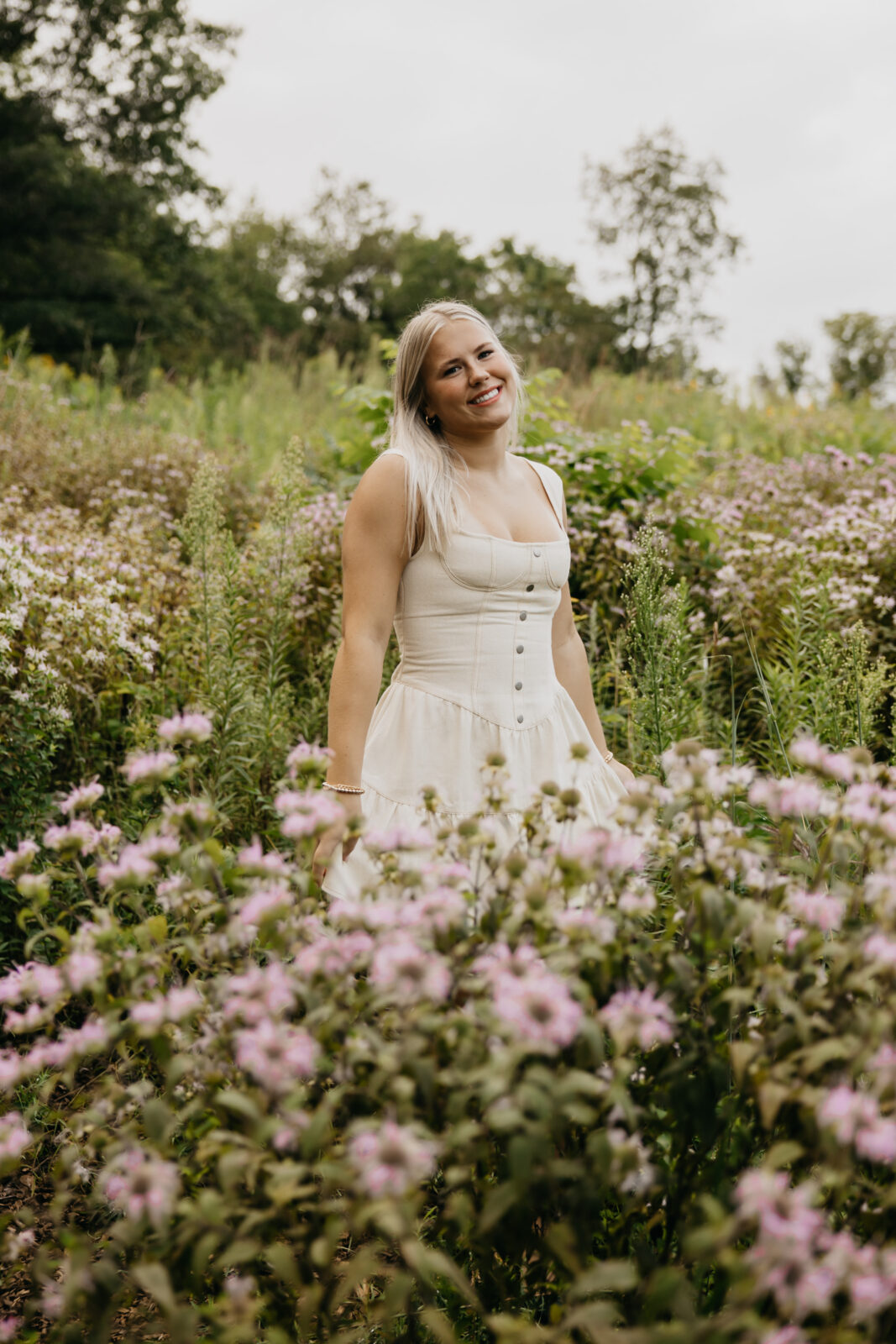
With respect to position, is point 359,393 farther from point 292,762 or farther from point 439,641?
point 292,762

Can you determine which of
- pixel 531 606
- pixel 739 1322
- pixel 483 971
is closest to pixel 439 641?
pixel 531 606

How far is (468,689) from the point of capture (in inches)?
94.2

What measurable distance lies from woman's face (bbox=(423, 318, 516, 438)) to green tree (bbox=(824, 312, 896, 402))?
37133mm

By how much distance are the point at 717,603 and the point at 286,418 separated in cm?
504

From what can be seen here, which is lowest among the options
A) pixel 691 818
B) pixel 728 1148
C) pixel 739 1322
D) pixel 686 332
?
pixel 728 1148

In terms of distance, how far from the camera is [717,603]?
4449mm

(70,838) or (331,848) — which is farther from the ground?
(70,838)

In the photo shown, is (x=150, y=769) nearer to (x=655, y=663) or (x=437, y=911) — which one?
(x=437, y=911)

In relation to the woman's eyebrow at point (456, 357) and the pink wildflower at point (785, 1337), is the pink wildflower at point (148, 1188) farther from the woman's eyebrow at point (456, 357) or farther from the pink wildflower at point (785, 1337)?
the woman's eyebrow at point (456, 357)

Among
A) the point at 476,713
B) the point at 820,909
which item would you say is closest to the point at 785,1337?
the point at 820,909

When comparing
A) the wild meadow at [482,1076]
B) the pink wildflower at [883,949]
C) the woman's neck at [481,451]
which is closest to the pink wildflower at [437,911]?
the wild meadow at [482,1076]

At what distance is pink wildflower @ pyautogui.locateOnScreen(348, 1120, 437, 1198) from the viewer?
0.85 m

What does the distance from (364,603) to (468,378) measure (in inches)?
25.9

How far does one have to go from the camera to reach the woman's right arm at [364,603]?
2289 mm
